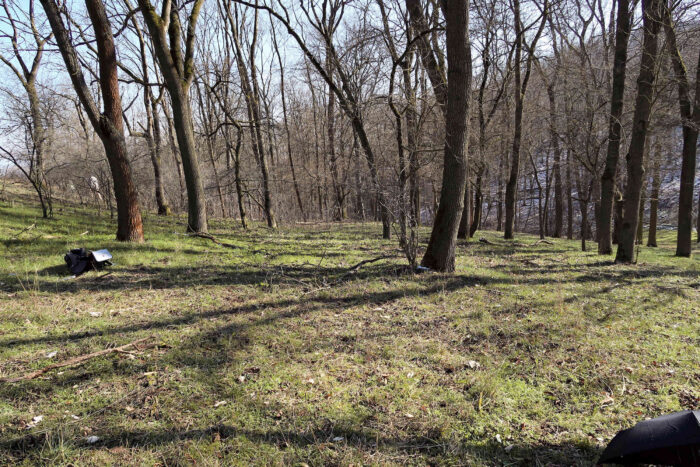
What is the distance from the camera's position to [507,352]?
3.66m

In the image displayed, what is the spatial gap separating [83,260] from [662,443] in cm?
727

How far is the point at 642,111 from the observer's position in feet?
26.6

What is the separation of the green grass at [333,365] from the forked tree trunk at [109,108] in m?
1.75

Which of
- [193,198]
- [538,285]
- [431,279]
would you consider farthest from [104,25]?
[538,285]

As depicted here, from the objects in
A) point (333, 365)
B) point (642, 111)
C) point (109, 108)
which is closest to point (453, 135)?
point (333, 365)

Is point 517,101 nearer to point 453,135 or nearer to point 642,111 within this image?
point 642,111

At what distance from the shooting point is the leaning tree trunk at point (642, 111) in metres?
7.99

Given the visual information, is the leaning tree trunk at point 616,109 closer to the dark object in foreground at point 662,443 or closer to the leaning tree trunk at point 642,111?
the leaning tree trunk at point 642,111

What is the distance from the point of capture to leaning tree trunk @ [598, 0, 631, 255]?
29.4 ft

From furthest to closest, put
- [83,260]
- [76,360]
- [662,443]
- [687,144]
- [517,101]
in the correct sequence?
[517,101] < [687,144] < [83,260] < [76,360] < [662,443]

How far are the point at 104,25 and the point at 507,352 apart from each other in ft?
31.3

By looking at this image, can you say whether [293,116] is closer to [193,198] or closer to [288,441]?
[193,198]

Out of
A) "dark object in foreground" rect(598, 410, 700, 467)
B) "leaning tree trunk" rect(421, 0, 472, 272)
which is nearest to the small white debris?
"dark object in foreground" rect(598, 410, 700, 467)

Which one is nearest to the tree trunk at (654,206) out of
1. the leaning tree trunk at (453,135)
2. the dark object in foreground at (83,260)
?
the leaning tree trunk at (453,135)
